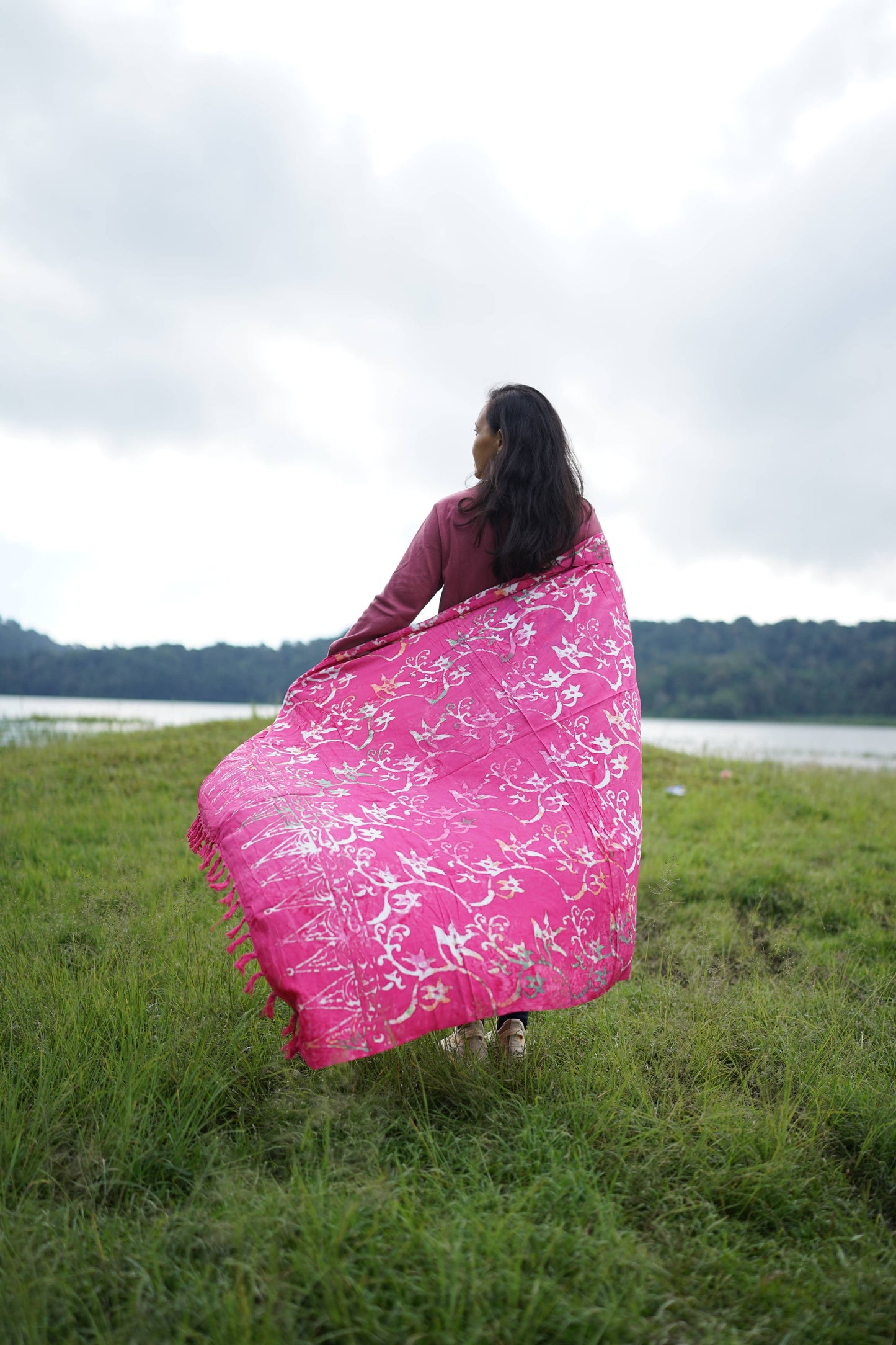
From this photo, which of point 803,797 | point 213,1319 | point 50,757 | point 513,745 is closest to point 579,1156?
point 213,1319

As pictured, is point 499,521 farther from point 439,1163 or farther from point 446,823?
point 439,1163

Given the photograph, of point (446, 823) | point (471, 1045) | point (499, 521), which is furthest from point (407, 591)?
point (471, 1045)

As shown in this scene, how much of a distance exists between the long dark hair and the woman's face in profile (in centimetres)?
2

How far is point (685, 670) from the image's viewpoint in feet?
168

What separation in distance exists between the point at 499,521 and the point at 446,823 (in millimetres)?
1316

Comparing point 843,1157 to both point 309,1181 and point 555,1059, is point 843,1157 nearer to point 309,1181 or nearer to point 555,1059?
point 555,1059

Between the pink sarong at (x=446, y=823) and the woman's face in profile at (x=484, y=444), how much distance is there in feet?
1.76

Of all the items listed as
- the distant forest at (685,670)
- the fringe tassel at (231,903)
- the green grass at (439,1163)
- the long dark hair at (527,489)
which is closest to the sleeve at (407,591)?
the long dark hair at (527,489)

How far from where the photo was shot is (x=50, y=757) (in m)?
8.86

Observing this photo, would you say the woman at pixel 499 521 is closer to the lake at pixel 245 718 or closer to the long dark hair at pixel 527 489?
the long dark hair at pixel 527 489

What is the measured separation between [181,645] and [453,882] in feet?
147

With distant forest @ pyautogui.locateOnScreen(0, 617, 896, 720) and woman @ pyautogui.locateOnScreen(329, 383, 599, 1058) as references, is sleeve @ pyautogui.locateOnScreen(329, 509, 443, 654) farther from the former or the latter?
distant forest @ pyautogui.locateOnScreen(0, 617, 896, 720)

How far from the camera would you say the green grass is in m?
1.41

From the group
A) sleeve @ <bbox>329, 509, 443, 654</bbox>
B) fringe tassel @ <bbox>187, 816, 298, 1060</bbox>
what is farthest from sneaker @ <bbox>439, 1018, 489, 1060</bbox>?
sleeve @ <bbox>329, 509, 443, 654</bbox>
